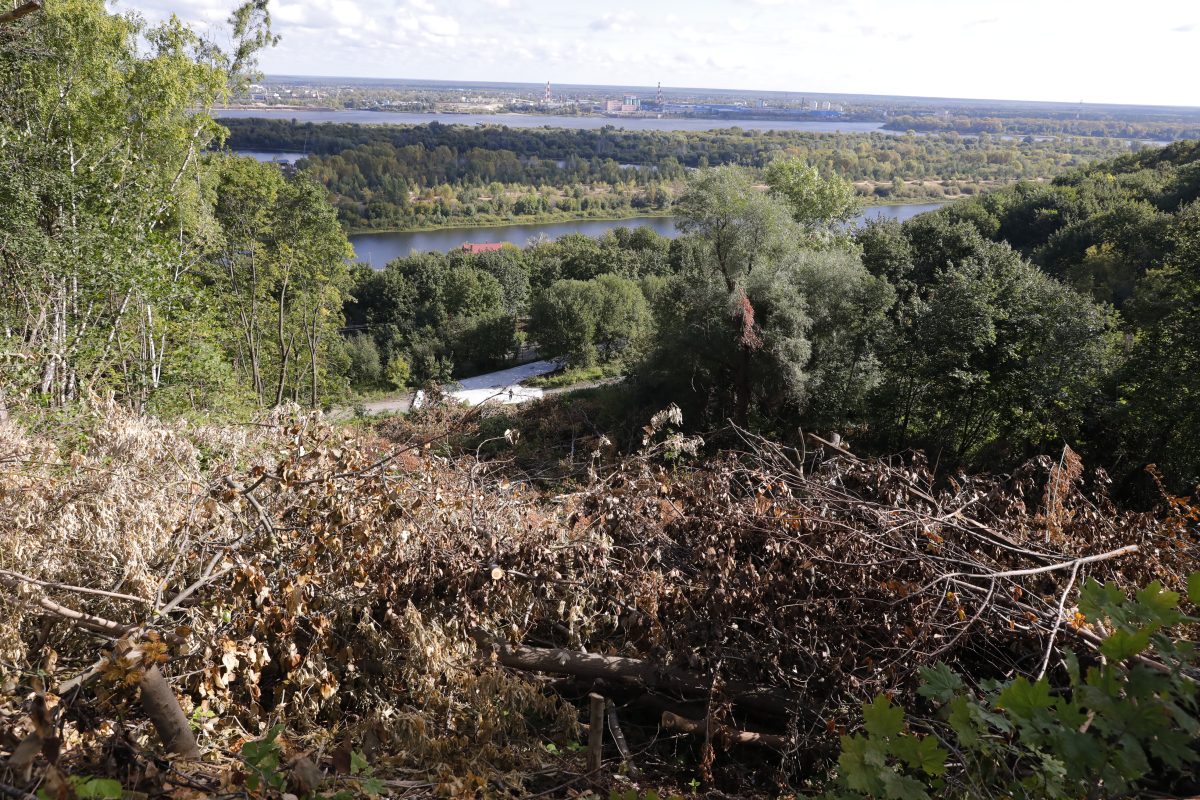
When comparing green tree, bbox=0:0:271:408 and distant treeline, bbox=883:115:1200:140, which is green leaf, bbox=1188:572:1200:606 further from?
distant treeline, bbox=883:115:1200:140

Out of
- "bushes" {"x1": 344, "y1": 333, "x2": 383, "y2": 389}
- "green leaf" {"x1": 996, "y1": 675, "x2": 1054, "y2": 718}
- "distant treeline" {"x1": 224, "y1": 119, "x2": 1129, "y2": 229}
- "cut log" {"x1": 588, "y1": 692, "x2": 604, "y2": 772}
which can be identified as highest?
"distant treeline" {"x1": 224, "y1": 119, "x2": 1129, "y2": 229}

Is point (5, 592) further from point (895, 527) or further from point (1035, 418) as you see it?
point (1035, 418)

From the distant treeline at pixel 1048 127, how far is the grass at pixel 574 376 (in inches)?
4425

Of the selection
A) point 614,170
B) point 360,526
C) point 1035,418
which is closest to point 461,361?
point 1035,418

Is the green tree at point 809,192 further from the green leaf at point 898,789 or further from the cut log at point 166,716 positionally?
the green leaf at point 898,789

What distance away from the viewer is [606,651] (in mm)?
4062

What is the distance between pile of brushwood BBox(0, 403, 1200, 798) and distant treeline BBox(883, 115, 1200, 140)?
133m

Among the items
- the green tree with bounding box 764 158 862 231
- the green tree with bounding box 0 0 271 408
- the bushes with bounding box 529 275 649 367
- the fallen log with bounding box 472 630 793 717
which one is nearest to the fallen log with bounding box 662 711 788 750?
the fallen log with bounding box 472 630 793 717

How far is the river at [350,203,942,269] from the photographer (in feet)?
253

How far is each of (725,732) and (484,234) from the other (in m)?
93.2

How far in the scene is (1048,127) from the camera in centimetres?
15200

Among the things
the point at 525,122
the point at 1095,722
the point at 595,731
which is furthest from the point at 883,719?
the point at 525,122

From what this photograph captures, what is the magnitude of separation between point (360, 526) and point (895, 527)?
2.76m

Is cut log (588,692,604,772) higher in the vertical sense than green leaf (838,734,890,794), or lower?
lower
